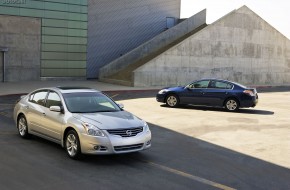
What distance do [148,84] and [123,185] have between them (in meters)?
25.4

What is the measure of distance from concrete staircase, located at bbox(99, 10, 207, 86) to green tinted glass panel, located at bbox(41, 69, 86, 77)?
6.10ft

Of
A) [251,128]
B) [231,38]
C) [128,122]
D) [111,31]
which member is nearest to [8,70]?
[111,31]

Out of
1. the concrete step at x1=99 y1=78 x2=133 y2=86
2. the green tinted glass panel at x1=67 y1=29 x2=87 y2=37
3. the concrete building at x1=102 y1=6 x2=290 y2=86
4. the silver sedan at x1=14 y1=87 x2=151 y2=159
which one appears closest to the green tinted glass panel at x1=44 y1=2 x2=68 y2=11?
the green tinted glass panel at x1=67 y1=29 x2=87 y2=37

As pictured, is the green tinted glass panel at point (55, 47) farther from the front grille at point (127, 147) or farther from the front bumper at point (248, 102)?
the front grille at point (127, 147)

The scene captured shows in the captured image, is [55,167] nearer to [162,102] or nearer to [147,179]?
[147,179]

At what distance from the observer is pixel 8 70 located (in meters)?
32.5

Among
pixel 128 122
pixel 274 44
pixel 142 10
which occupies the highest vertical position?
pixel 142 10

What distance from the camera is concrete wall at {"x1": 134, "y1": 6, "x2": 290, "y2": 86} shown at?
33.8m

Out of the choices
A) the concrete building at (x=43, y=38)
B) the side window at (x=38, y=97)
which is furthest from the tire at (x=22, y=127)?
the concrete building at (x=43, y=38)

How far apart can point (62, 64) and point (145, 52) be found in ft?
25.8

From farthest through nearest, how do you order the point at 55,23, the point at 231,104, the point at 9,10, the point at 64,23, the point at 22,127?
the point at 64,23 → the point at 55,23 → the point at 9,10 → the point at 231,104 → the point at 22,127

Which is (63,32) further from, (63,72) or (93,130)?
(93,130)

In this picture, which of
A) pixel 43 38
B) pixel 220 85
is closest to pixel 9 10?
pixel 43 38

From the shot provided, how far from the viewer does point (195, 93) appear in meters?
19.3
